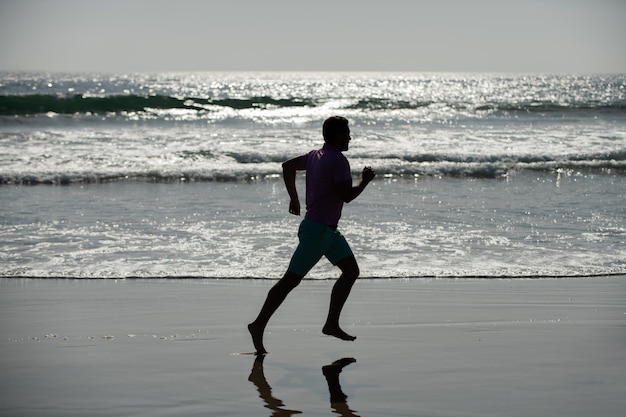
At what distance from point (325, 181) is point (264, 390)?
1.33 m

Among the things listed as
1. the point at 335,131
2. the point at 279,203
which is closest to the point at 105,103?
the point at 279,203

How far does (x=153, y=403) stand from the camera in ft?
14.5

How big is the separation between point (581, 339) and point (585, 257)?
3.65 metres

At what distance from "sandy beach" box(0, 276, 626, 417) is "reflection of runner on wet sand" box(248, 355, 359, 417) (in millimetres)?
10

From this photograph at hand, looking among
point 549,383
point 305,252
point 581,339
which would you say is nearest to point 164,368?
point 305,252

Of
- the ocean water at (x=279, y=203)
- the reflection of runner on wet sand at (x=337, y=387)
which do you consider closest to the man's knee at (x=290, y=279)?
the reflection of runner on wet sand at (x=337, y=387)

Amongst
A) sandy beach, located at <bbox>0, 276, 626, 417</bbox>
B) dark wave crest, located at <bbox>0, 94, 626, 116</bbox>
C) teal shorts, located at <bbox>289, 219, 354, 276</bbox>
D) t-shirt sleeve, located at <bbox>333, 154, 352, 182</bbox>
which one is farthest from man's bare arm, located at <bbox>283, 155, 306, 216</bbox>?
dark wave crest, located at <bbox>0, 94, 626, 116</bbox>

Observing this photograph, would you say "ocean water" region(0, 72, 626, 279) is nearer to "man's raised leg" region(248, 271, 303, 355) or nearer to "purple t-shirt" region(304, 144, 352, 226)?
"man's raised leg" region(248, 271, 303, 355)

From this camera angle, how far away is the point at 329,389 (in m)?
4.73

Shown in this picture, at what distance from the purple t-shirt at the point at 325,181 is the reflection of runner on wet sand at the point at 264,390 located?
91 centimetres

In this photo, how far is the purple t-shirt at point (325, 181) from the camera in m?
5.38

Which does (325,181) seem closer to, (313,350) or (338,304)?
(338,304)

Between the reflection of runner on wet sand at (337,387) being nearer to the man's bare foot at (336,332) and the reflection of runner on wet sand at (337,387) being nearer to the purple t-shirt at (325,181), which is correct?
the man's bare foot at (336,332)

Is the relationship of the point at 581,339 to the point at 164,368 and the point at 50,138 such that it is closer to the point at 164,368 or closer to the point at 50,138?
the point at 164,368
